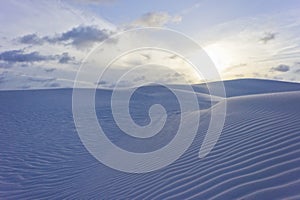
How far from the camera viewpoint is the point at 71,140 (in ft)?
37.9

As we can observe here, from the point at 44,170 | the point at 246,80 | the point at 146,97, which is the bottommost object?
the point at 44,170

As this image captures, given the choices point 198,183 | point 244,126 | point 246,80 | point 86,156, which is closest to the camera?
point 198,183

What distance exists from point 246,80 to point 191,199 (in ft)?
169

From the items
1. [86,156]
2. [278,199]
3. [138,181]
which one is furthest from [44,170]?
[278,199]

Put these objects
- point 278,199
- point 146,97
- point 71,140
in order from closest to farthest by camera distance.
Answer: point 278,199 < point 71,140 < point 146,97

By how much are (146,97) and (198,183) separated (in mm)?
26570

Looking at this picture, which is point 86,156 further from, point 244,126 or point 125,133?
point 244,126

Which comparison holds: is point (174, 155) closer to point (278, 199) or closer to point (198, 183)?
point (198, 183)

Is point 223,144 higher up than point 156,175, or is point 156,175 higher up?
point 223,144

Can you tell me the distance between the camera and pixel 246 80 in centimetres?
5341

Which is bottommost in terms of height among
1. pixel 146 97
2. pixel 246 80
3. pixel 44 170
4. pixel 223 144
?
pixel 44 170

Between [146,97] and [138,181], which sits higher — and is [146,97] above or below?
above

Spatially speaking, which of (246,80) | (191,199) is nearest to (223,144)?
(191,199)

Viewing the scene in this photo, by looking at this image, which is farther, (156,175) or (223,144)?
(223,144)
